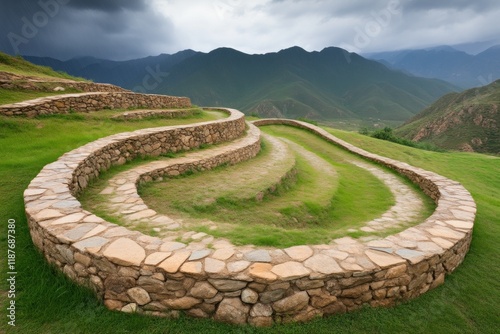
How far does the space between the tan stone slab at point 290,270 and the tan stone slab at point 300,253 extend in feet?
0.42

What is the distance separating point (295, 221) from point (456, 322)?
10.3 ft

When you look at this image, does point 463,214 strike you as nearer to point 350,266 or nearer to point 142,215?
point 350,266

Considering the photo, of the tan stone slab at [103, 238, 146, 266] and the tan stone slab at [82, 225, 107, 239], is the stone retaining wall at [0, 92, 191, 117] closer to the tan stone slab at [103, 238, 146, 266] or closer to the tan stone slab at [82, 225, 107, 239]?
the tan stone slab at [82, 225, 107, 239]

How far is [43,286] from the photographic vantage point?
293 centimetres

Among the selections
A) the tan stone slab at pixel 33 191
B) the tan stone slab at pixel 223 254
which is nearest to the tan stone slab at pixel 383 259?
the tan stone slab at pixel 223 254

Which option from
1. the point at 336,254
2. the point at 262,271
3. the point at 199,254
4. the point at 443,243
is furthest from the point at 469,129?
the point at 199,254

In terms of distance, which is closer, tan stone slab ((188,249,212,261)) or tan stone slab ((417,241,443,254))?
tan stone slab ((188,249,212,261))

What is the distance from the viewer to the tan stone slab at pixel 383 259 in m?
3.05

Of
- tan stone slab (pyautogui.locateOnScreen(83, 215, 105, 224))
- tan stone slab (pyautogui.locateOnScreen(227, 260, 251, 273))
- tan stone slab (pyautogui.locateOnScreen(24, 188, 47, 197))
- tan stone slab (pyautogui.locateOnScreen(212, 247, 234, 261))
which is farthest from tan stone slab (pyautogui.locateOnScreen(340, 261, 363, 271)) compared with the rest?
tan stone slab (pyautogui.locateOnScreen(24, 188, 47, 197))

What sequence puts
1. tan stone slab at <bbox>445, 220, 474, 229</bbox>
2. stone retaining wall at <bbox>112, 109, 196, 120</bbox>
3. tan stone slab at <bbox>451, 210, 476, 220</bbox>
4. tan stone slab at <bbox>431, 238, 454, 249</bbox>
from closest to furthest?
tan stone slab at <bbox>431, 238, 454, 249</bbox> < tan stone slab at <bbox>445, 220, 474, 229</bbox> < tan stone slab at <bbox>451, 210, 476, 220</bbox> < stone retaining wall at <bbox>112, 109, 196, 120</bbox>

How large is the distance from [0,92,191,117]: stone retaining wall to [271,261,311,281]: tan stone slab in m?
9.14

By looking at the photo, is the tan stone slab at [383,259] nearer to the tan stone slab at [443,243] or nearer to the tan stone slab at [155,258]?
the tan stone slab at [443,243]

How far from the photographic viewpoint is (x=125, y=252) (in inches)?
112

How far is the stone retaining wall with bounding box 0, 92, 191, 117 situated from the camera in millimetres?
7922
